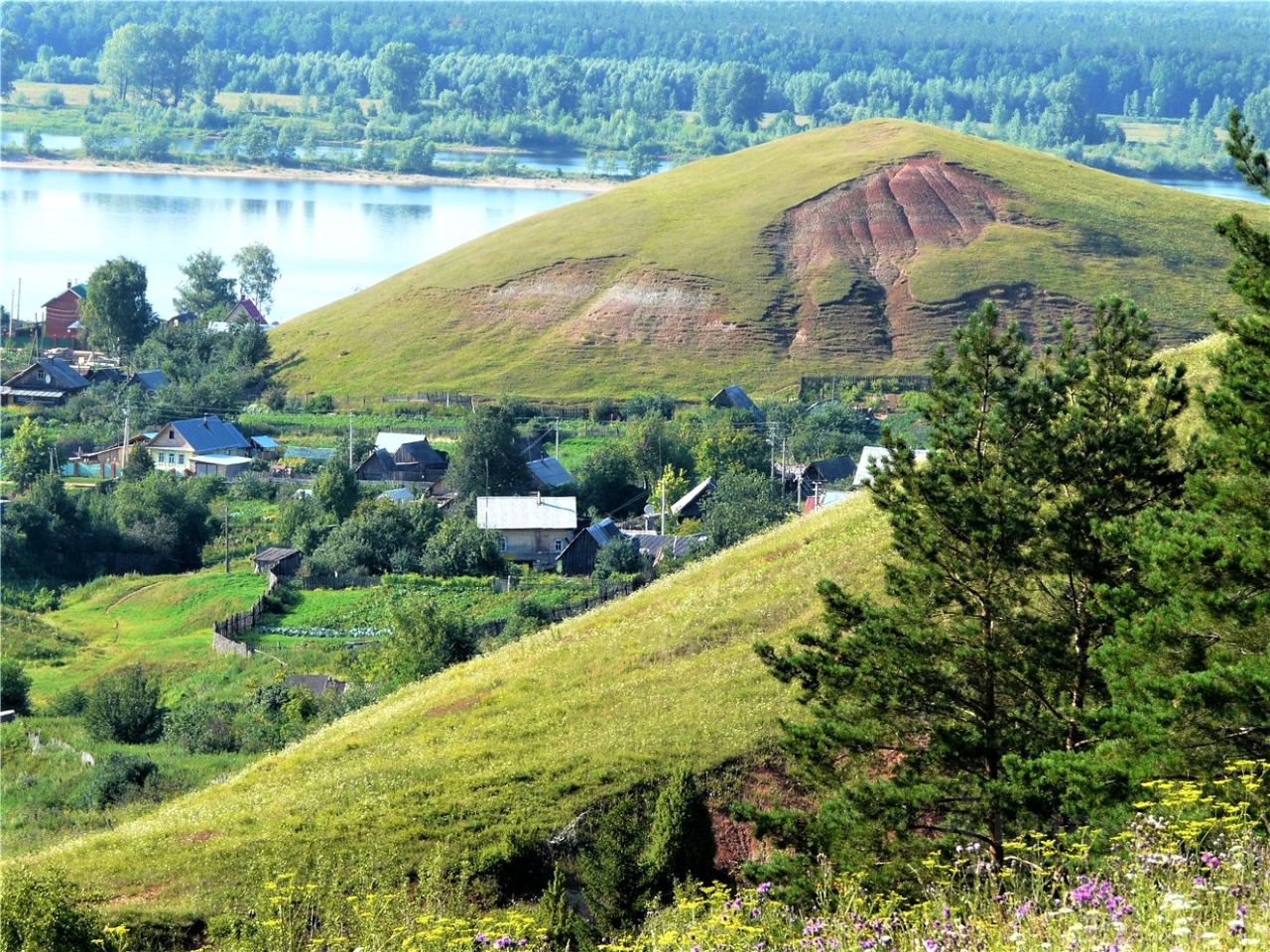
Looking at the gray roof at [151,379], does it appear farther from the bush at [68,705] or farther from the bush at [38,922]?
the bush at [38,922]

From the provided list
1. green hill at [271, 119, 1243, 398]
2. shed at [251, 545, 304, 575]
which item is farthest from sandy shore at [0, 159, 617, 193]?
shed at [251, 545, 304, 575]

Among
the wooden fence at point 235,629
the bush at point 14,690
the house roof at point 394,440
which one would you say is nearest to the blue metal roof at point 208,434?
the house roof at point 394,440

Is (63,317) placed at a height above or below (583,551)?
below

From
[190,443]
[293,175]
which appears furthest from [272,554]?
[293,175]

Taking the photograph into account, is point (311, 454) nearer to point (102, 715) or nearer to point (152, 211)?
point (102, 715)

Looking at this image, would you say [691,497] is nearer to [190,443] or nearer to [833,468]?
[833,468]

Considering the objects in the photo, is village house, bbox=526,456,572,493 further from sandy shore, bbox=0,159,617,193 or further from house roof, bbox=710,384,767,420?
sandy shore, bbox=0,159,617,193

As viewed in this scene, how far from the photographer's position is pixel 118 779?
22.4 m

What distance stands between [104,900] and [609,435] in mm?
44056

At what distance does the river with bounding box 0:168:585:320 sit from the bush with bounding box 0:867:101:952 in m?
78.9

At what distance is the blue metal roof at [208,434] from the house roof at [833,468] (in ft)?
62.3

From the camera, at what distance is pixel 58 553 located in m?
43.2

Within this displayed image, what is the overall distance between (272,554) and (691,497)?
38.2 feet

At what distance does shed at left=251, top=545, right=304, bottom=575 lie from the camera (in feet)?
133
